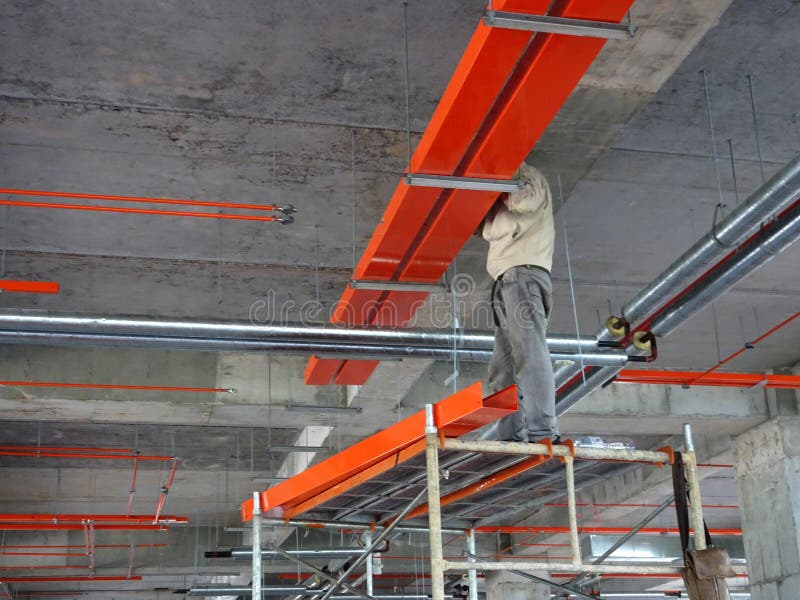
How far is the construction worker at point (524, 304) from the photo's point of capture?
7.14 meters

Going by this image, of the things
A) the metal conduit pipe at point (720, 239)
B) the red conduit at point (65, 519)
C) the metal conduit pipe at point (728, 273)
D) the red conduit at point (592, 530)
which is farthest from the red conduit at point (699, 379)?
the red conduit at point (65, 519)

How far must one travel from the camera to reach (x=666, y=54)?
24.1 ft

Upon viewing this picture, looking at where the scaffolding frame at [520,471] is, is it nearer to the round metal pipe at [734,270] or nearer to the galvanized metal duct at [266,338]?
the round metal pipe at [734,270]

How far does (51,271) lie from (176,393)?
261 centimetres

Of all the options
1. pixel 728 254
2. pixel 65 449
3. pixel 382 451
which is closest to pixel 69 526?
pixel 65 449

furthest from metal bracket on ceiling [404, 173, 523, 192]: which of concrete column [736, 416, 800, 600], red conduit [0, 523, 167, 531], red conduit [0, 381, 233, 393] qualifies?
red conduit [0, 523, 167, 531]

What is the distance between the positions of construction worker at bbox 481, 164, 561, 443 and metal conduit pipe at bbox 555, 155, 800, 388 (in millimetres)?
1746

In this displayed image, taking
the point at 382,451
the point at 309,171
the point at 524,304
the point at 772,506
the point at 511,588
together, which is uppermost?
the point at 309,171

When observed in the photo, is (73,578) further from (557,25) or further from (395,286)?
(557,25)

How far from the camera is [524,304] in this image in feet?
24.8

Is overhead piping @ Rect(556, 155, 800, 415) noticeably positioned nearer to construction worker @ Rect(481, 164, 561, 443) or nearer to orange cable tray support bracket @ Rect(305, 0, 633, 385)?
construction worker @ Rect(481, 164, 561, 443)

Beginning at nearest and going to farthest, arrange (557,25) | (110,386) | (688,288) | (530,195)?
(557,25) → (530,195) → (688,288) → (110,386)

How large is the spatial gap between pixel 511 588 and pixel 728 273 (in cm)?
1537

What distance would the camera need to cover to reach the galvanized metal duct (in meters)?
9.31
